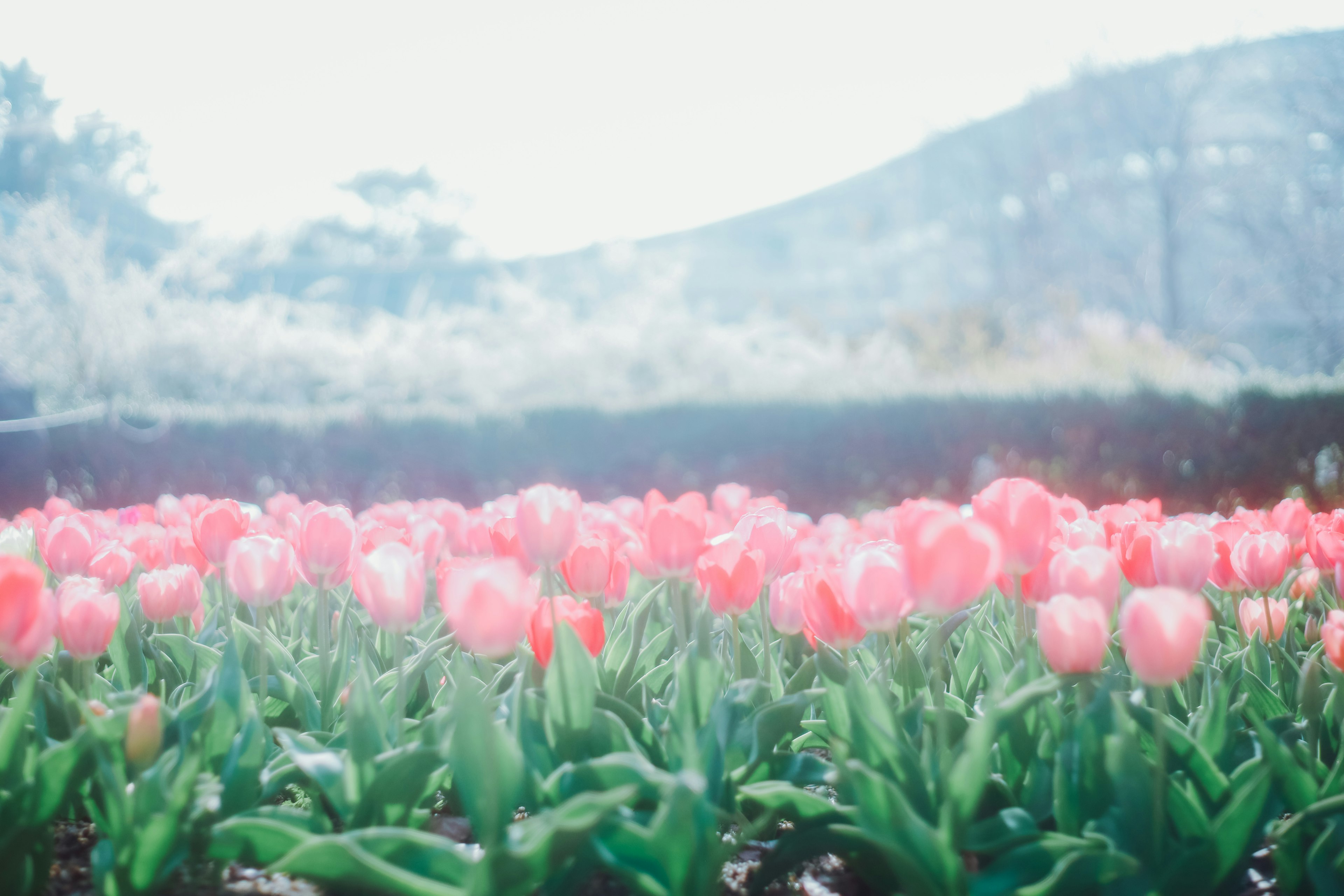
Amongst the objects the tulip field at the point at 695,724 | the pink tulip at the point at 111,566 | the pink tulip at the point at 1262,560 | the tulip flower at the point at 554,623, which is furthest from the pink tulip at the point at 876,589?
the pink tulip at the point at 111,566

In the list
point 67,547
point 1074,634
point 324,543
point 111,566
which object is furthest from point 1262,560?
point 67,547

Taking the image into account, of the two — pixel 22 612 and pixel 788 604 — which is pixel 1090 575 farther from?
pixel 22 612

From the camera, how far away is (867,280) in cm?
3341

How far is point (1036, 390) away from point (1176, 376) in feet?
7.75

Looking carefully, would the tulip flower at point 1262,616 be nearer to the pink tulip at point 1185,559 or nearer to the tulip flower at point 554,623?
the pink tulip at point 1185,559

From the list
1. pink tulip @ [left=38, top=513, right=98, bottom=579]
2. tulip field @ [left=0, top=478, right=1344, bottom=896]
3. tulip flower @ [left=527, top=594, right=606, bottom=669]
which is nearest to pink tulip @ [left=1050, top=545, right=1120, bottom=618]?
tulip field @ [left=0, top=478, right=1344, bottom=896]

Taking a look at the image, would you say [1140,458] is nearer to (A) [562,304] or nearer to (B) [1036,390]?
(B) [1036,390]

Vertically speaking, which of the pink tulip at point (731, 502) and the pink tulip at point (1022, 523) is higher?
the pink tulip at point (1022, 523)

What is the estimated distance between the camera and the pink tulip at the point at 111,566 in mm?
1549

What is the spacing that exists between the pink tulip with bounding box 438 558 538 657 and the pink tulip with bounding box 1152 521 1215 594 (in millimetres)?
938

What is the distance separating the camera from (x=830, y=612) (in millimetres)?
1294

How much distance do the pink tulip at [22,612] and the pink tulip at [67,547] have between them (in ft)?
2.09

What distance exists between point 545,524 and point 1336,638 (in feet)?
3.60

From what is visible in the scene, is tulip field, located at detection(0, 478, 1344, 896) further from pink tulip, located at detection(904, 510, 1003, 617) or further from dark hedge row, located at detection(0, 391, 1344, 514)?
dark hedge row, located at detection(0, 391, 1344, 514)
